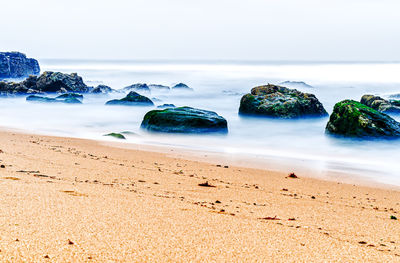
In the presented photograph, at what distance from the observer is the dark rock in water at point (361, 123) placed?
1304 centimetres

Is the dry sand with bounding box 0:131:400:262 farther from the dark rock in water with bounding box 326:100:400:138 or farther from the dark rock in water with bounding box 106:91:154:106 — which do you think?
the dark rock in water with bounding box 106:91:154:106

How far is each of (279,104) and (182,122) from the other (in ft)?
19.0

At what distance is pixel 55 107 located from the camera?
22.7 meters

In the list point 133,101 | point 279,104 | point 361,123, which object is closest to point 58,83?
point 133,101

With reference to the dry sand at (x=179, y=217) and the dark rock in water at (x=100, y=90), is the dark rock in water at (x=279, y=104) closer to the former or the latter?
the dry sand at (x=179, y=217)

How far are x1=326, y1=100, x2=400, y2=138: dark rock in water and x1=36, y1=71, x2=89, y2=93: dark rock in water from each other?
24318 millimetres

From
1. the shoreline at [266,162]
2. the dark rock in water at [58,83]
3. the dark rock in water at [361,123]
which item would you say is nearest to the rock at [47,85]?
the dark rock in water at [58,83]

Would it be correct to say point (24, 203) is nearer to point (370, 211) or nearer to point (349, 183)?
point (370, 211)

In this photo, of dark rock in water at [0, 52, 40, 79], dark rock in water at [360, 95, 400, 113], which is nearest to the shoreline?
dark rock in water at [360, 95, 400, 113]

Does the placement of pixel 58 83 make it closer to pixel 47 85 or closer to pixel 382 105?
pixel 47 85

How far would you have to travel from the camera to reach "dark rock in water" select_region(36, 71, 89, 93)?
32094 millimetres

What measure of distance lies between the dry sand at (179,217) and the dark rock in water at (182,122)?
689 centimetres

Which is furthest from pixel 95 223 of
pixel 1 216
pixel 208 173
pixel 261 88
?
pixel 261 88

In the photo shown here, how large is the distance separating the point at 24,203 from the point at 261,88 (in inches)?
641
